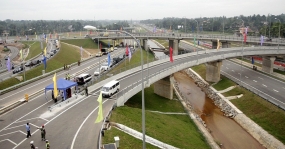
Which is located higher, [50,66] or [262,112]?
[50,66]

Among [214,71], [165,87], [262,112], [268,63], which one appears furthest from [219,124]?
[268,63]

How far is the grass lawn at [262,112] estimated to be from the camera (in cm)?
4212

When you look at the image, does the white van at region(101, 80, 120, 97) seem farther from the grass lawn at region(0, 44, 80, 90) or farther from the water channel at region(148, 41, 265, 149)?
the grass lawn at region(0, 44, 80, 90)

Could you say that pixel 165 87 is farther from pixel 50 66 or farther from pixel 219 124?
pixel 50 66

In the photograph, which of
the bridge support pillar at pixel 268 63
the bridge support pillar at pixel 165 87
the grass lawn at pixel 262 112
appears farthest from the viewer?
the bridge support pillar at pixel 268 63

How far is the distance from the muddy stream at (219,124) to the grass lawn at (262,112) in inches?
128

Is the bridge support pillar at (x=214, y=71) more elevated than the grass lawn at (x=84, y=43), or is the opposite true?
the grass lawn at (x=84, y=43)

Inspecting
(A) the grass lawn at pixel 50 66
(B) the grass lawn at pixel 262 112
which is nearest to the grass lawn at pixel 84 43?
(A) the grass lawn at pixel 50 66

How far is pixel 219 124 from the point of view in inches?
1933

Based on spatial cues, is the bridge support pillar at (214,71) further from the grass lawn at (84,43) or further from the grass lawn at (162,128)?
the grass lawn at (84,43)

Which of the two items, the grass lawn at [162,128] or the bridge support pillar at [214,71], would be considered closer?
the grass lawn at [162,128]

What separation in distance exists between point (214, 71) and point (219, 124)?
1071 inches

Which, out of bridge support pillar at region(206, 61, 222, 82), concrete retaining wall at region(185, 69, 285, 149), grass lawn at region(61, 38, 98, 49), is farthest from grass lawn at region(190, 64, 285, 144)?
grass lawn at region(61, 38, 98, 49)

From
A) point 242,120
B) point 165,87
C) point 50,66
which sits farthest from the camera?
point 50,66
